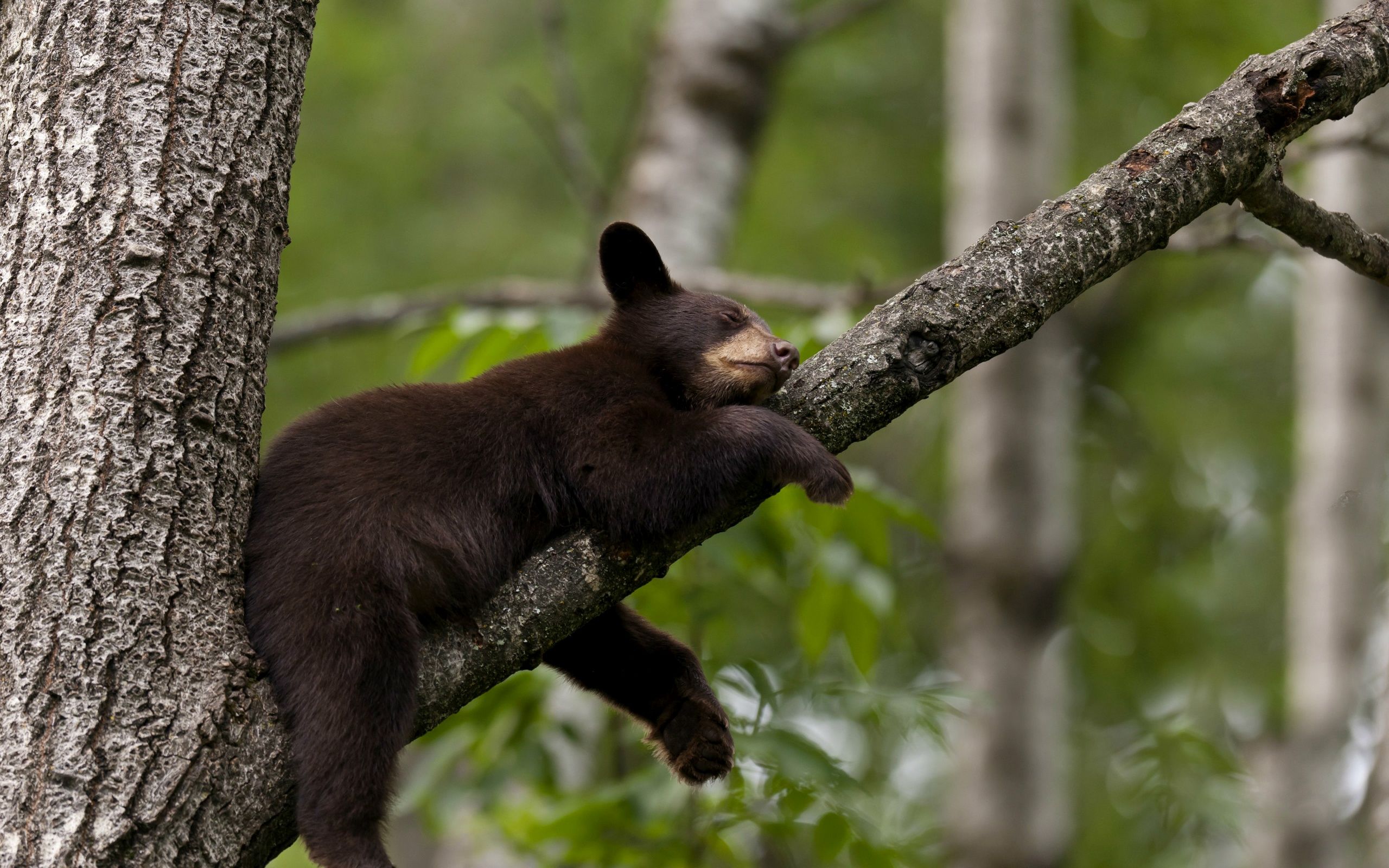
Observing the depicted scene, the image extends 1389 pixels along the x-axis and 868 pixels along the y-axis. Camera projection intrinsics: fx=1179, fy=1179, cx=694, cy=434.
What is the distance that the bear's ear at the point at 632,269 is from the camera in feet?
14.5

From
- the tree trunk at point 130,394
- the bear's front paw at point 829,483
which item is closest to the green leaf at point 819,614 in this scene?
the bear's front paw at point 829,483

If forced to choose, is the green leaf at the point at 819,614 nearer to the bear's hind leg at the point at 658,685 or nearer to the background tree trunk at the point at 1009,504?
the bear's hind leg at the point at 658,685

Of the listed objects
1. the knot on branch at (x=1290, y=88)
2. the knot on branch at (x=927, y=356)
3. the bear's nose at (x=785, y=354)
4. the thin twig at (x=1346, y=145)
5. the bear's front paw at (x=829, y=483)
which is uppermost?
the knot on branch at (x=1290, y=88)

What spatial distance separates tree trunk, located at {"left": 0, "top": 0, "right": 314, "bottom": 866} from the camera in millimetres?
2424

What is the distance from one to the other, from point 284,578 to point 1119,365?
10.1 metres

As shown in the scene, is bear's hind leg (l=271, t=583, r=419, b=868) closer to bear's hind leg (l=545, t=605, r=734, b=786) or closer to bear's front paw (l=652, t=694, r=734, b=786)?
bear's hind leg (l=545, t=605, r=734, b=786)

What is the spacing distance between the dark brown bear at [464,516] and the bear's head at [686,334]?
0.05ft

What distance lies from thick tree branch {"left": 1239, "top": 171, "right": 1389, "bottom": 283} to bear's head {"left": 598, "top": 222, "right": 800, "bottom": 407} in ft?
4.97

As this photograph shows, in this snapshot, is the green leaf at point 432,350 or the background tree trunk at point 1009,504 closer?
the green leaf at point 432,350

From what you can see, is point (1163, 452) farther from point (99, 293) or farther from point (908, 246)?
point (99, 293)

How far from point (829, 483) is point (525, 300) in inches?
156

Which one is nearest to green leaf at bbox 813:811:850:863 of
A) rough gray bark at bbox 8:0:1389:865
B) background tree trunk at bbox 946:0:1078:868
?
rough gray bark at bbox 8:0:1389:865

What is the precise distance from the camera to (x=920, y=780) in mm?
13641

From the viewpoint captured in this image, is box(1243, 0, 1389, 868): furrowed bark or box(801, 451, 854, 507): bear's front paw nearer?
box(801, 451, 854, 507): bear's front paw
